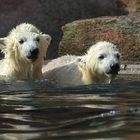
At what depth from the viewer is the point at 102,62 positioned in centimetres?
778

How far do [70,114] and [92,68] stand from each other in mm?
3987

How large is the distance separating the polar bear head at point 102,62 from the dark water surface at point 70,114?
3.70 ft

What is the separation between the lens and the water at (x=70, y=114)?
3.20m

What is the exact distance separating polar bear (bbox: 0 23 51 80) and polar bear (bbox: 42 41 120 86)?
1.07ft

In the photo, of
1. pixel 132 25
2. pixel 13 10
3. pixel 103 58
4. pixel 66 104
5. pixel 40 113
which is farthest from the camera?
pixel 13 10

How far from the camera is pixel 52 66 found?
30.3 ft

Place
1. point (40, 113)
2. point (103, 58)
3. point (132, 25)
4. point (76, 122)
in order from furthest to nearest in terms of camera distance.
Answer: point (132, 25) < point (103, 58) < point (40, 113) < point (76, 122)

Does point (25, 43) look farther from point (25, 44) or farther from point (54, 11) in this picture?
point (54, 11)

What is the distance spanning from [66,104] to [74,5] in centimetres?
1110

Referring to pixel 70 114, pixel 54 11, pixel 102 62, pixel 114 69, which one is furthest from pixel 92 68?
pixel 54 11

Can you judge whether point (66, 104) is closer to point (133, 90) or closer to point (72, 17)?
point (133, 90)

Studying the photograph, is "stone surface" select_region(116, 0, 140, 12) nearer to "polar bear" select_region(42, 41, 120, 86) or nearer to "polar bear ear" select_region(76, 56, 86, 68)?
"polar bear" select_region(42, 41, 120, 86)

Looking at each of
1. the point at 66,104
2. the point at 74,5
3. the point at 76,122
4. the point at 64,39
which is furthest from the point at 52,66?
the point at 74,5

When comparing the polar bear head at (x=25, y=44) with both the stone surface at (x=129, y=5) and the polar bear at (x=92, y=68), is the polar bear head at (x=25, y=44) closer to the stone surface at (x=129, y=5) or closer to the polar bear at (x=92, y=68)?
the polar bear at (x=92, y=68)
